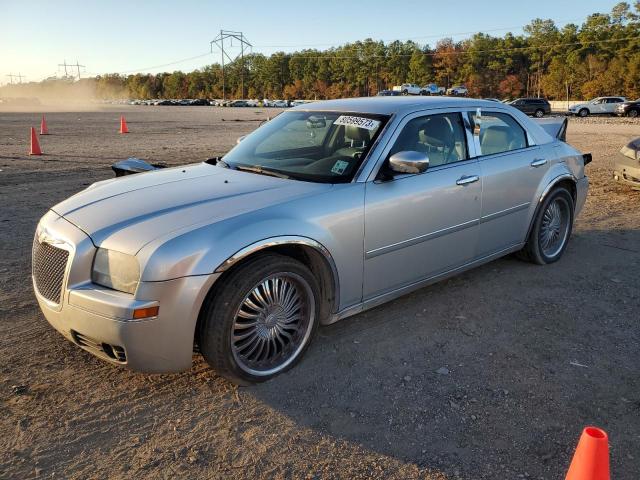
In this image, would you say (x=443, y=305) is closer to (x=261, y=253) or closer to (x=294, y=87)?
(x=261, y=253)

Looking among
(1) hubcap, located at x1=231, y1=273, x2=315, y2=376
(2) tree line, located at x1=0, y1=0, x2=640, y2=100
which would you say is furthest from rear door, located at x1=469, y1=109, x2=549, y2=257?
(2) tree line, located at x1=0, y1=0, x2=640, y2=100

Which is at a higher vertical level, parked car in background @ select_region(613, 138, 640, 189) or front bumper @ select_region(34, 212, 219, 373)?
parked car in background @ select_region(613, 138, 640, 189)

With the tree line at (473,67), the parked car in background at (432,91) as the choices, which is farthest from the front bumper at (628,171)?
the tree line at (473,67)

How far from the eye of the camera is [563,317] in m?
4.14

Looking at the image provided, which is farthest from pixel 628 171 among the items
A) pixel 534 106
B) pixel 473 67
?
pixel 473 67

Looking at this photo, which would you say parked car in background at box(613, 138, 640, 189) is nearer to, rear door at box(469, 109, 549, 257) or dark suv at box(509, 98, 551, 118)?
rear door at box(469, 109, 549, 257)

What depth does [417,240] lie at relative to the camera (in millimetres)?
3883

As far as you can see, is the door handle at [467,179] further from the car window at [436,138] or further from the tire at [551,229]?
the tire at [551,229]

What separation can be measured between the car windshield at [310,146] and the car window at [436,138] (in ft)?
0.72

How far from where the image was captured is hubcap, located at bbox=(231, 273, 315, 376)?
308cm

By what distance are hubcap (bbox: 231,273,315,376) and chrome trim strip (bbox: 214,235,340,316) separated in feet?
0.62

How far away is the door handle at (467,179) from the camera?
13.7 ft

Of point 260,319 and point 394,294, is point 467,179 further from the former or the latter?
point 260,319

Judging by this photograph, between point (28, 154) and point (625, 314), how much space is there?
14360 mm
